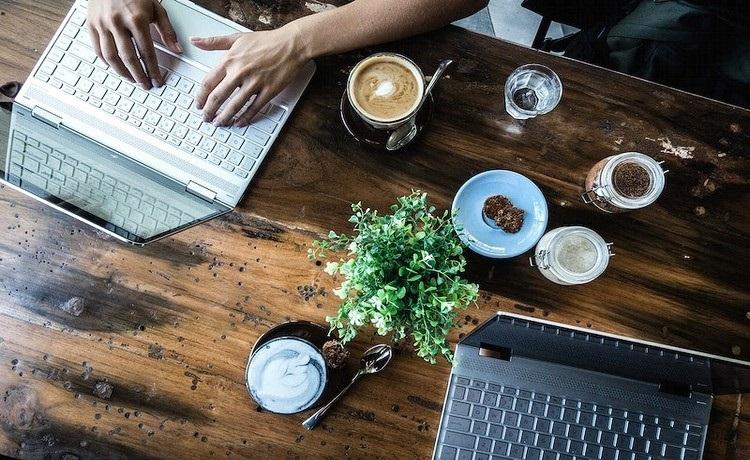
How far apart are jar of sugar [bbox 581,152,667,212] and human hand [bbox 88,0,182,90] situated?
0.86 meters

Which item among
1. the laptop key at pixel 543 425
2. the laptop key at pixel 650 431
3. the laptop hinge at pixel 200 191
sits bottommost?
the laptop key at pixel 543 425

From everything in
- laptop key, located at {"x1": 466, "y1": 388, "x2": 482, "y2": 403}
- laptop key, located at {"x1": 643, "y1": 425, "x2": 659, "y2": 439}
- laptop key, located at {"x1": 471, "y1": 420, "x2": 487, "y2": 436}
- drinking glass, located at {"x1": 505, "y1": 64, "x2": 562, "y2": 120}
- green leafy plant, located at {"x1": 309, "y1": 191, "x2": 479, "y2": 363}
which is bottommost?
laptop key, located at {"x1": 471, "y1": 420, "x2": 487, "y2": 436}

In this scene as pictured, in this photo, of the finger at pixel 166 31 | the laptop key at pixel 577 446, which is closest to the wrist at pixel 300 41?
the finger at pixel 166 31

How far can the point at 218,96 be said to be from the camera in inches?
43.9

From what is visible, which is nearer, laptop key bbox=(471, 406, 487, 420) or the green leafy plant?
the green leafy plant

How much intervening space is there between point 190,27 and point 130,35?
11 cm

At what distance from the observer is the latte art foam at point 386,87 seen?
1.10 meters

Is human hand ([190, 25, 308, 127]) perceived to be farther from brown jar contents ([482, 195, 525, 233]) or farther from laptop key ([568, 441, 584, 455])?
laptop key ([568, 441, 584, 455])

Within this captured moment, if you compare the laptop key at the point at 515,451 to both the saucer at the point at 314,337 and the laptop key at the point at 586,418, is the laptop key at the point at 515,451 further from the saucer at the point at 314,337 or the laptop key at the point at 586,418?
the saucer at the point at 314,337

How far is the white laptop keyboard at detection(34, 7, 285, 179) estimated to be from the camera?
1.14 m

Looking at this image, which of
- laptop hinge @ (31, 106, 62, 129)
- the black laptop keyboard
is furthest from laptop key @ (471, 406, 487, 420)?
laptop hinge @ (31, 106, 62, 129)

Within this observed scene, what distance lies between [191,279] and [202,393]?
0.22 metres

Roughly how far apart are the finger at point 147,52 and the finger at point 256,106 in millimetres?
179

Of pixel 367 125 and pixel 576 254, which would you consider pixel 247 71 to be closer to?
Answer: pixel 367 125
